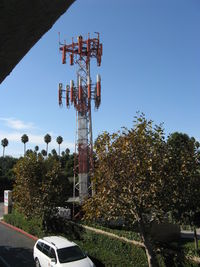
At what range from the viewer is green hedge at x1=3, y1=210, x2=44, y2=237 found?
20297mm

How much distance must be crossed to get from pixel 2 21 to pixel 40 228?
19.9 metres

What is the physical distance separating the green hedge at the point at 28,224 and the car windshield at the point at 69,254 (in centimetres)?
709

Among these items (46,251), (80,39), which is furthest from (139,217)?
(80,39)

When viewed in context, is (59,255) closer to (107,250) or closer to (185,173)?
(107,250)

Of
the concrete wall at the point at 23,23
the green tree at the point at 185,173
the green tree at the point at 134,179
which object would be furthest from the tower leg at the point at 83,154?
the concrete wall at the point at 23,23

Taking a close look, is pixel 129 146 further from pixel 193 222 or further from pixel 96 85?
pixel 96 85

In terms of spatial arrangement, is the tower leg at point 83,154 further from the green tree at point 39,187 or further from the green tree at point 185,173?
the green tree at point 185,173

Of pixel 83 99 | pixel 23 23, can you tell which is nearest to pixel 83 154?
pixel 83 99

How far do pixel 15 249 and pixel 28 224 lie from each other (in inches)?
165

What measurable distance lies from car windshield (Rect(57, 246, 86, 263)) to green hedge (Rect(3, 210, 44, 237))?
7085mm

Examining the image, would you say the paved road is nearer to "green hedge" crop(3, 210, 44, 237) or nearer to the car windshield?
"green hedge" crop(3, 210, 44, 237)

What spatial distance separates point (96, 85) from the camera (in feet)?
77.6

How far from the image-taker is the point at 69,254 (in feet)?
41.4

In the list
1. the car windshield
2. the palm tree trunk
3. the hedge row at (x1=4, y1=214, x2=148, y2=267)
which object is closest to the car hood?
the car windshield
